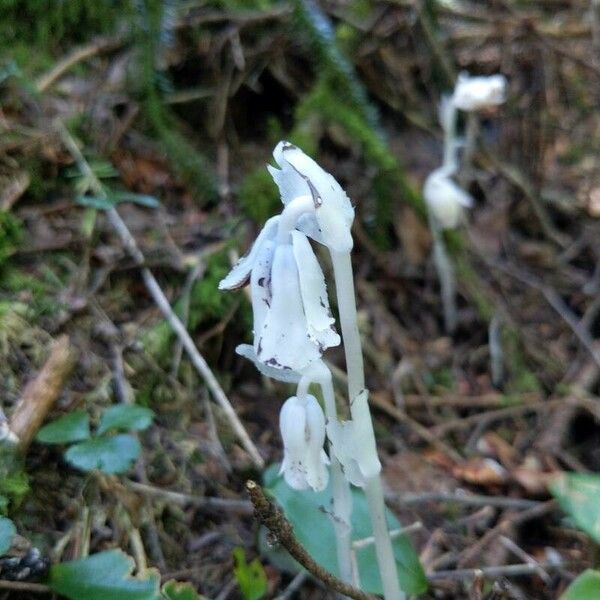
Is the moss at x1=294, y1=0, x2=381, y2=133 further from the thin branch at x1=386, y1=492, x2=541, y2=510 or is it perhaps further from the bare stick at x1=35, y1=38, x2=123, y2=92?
the thin branch at x1=386, y1=492, x2=541, y2=510

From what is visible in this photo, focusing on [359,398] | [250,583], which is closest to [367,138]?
[359,398]

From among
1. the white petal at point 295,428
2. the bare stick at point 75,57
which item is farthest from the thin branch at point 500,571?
the bare stick at point 75,57

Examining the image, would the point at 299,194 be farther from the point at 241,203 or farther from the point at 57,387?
the point at 241,203

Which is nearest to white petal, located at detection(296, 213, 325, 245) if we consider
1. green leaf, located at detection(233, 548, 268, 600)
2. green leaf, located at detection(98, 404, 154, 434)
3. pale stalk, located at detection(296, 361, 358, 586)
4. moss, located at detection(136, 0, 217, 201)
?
pale stalk, located at detection(296, 361, 358, 586)

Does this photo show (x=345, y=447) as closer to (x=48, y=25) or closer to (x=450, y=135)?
(x=450, y=135)

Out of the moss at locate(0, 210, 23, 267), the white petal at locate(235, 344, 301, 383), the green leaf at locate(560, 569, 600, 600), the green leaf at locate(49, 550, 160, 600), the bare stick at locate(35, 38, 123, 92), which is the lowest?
the green leaf at locate(560, 569, 600, 600)

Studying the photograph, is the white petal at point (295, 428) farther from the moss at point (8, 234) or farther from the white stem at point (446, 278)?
the white stem at point (446, 278)
